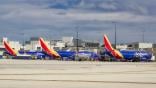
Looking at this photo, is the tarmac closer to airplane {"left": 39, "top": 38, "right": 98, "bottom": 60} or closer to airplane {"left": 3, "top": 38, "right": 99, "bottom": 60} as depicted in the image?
airplane {"left": 39, "top": 38, "right": 98, "bottom": 60}

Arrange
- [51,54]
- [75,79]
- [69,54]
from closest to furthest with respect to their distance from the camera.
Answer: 1. [75,79]
2. [69,54]
3. [51,54]

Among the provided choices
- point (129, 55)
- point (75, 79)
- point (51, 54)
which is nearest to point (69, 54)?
point (51, 54)

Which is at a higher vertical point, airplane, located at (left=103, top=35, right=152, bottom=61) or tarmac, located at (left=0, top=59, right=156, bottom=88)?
airplane, located at (left=103, top=35, right=152, bottom=61)

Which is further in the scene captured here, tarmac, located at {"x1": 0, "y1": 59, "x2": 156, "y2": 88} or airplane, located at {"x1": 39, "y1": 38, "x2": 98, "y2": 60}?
airplane, located at {"x1": 39, "y1": 38, "x2": 98, "y2": 60}

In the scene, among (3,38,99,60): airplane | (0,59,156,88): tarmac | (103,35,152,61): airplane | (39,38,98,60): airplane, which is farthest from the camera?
(3,38,99,60): airplane

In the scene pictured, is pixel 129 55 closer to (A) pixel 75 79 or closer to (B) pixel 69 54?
(B) pixel 69 54

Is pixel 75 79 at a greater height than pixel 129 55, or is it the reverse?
pixel 129 55

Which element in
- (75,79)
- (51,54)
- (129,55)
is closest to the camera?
(75,79)

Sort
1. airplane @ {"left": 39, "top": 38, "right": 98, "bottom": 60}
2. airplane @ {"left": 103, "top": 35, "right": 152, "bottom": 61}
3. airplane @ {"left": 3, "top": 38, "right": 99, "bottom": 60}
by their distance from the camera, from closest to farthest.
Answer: airplane @ {"left": 103, "top": 35, "right": 152, "bottom": 61} < airplane @ {"left": 39, "top": 38, "right": 98, "bottom": 60} < airplane @ {"left": 3, "top": 38, "right": 99, "bottom": 60}

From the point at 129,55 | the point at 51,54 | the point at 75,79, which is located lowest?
the point at 75,79

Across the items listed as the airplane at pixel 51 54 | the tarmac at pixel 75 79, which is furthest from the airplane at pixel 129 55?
the tarmac at pixel 75 79

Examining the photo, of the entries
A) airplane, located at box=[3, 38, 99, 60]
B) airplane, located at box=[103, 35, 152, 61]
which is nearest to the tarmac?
airplane, located at box=[103, 35, 152, 61]

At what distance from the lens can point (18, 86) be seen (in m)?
30.8

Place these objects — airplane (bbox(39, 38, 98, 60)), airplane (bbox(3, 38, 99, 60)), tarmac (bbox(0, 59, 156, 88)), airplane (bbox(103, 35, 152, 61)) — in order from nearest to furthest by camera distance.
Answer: tarmac (bbox(0, 59, 156, 88)), airplane (bbox(103, 35, 152, 61)), airplane (bbox(39, 38, 98, 60)), airplane (bbox(3, 38, 99, 60))
